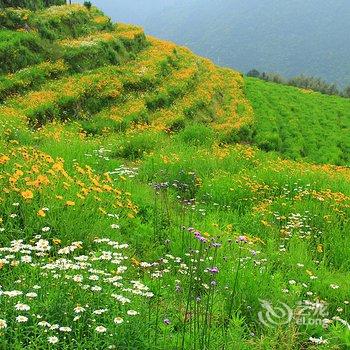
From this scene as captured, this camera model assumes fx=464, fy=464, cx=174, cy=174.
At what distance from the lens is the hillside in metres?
5.28

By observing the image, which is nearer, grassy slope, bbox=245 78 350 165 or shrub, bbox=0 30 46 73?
shrub, bbox=0 30 46 73

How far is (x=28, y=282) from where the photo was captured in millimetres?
5398

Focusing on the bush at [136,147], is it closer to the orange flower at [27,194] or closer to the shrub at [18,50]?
the shrub at [18,50]

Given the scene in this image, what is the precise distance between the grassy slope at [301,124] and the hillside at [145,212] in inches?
14.1

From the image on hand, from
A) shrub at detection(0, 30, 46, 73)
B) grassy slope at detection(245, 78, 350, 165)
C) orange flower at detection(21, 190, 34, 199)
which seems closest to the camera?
orange flower at detection(21, 190, 34, 199)

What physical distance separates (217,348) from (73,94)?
2148 centimetres

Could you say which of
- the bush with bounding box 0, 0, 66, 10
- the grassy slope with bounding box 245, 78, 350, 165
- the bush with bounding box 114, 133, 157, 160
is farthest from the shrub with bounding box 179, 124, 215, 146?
the bush with bounding box 0, 0, 66, 10

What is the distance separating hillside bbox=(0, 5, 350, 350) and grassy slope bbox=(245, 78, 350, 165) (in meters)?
0.36

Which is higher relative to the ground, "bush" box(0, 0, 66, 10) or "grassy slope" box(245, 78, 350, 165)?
"bush" box(0, 0, 66, 10)

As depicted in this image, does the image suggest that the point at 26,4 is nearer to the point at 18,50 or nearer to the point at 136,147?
the point at 18,50

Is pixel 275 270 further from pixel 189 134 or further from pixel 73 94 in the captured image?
pixel 73 94

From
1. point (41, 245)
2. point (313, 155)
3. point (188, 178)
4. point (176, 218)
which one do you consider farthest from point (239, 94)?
point (41, 245)

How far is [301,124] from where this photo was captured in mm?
43000

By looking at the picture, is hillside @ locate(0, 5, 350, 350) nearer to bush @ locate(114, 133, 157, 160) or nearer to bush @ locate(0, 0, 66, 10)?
bush @ locate(114, 133, 157, 160)
